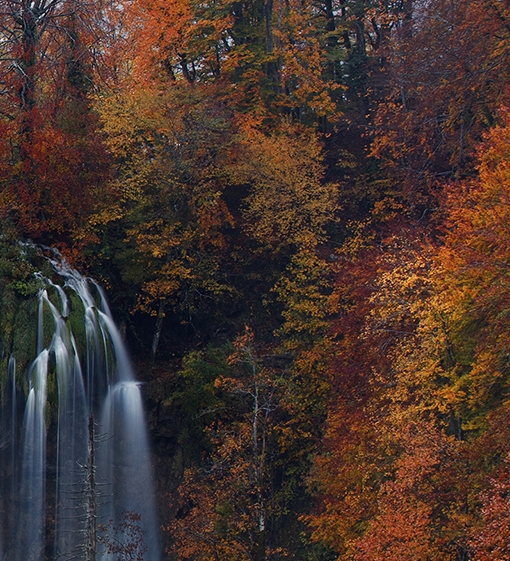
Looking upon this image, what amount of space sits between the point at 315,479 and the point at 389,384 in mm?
3457

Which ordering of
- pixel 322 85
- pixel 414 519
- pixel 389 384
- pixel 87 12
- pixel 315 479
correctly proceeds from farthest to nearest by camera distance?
1. pixel 322 85
2. pixel 87 12
3. pixel 315 479
4. pixel 389 384
5. pixel 414 519

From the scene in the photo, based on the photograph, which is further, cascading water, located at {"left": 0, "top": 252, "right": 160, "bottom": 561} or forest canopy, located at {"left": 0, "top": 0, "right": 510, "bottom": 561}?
cascading water, located at {"left": 0, "top": 252, "right": 160, "bottom": 561}

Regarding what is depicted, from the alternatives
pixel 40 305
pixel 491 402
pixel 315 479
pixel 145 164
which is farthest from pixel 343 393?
pixel 145 164

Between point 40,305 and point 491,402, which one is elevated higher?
point 40,305

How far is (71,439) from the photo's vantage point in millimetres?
17375

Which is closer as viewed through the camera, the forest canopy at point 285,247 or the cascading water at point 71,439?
the forest canopy at point 285,247

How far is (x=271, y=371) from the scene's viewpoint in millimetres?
18672

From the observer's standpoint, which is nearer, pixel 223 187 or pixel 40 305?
pixel 40 305

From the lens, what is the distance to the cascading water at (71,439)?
16672 millimetres

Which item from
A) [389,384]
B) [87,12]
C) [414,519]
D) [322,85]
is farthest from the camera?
[322,85]

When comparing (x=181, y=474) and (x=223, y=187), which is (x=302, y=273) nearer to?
(x=223, y=187)

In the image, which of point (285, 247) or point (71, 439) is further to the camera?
point (285, 247)

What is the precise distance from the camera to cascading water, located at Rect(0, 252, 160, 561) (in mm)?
16672

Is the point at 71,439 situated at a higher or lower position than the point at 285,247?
lower
